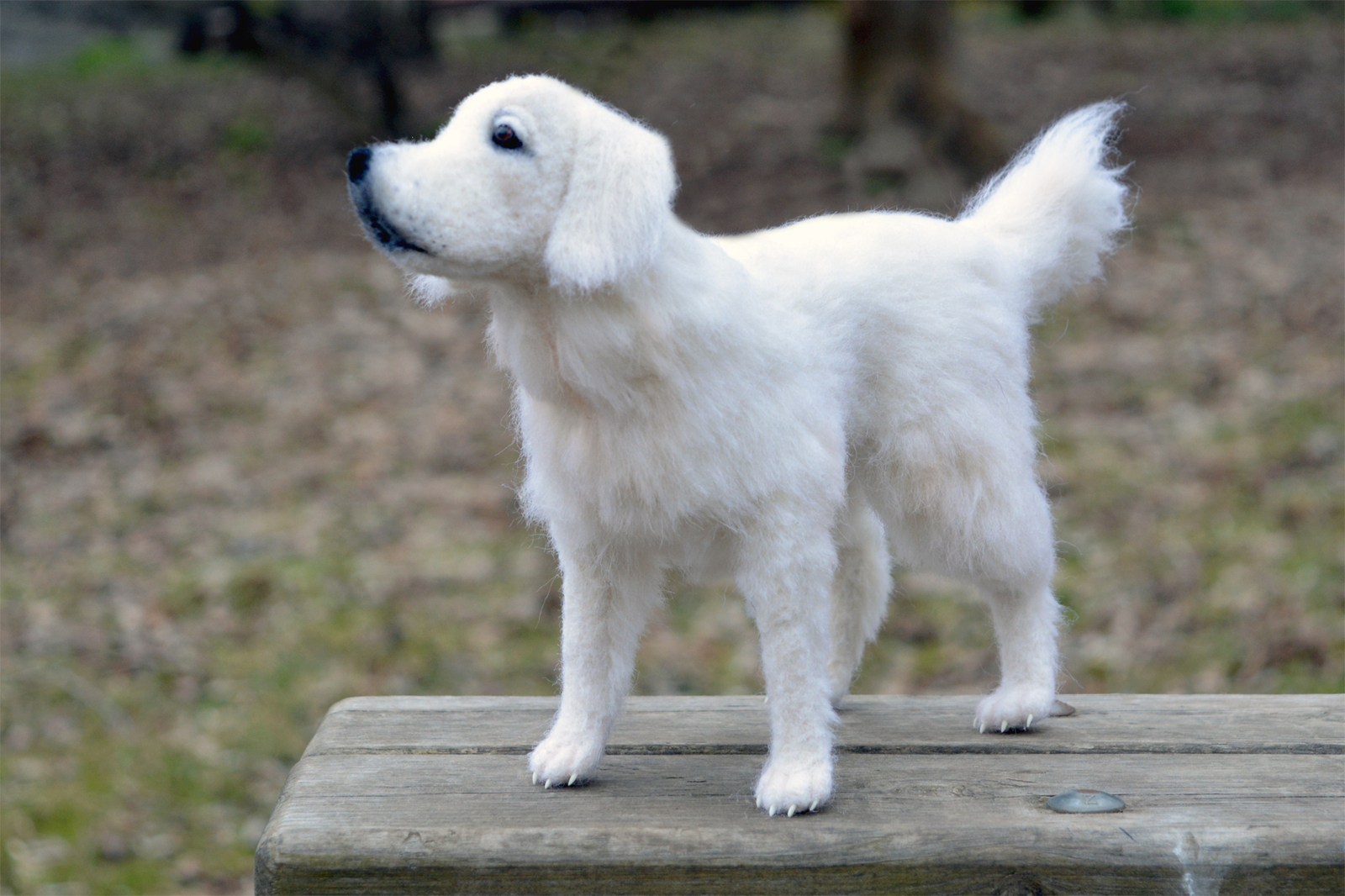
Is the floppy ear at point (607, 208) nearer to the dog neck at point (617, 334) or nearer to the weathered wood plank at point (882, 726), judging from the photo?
the dog neck at point (617, 334)

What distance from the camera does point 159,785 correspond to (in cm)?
389

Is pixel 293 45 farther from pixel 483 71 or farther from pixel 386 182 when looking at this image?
pixel 386 182

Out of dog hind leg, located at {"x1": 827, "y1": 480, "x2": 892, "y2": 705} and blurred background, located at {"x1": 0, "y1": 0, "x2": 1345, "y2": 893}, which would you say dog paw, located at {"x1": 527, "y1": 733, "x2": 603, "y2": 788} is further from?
dog hind leg, located at {"x1": 827, "y1": 480, "x2": 892, "y2": 705}

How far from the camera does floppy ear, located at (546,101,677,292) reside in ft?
→ 5.50

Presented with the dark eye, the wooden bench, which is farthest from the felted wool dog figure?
the wooden bench

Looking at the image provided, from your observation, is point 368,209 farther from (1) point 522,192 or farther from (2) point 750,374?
(2) point 750,374

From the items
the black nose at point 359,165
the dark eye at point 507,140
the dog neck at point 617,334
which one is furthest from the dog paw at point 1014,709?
the black nose at point 359,165

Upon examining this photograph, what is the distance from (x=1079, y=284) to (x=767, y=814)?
1.14m

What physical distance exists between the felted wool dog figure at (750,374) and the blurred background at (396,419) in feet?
1.31

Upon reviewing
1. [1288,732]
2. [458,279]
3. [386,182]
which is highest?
[386,182]

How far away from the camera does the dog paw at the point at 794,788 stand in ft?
6.42

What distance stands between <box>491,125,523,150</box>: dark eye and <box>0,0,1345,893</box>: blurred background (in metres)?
0.59

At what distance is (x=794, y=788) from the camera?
6.43 feet

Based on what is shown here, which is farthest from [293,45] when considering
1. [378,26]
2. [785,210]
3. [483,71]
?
[785,210]
